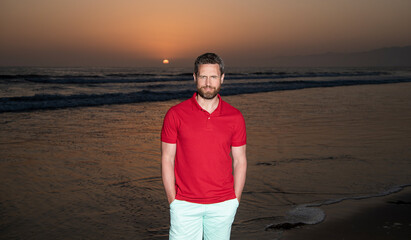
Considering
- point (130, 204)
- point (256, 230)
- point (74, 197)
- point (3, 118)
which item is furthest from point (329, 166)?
point (3, 118)

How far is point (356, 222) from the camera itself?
459 cm

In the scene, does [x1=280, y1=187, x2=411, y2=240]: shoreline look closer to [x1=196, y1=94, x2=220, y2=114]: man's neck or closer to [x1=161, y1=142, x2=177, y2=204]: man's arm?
[x1=161, y1=142, x2=177, y2=204]: man's arm

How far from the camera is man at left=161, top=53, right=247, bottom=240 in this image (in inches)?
99.5

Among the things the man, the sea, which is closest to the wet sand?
the sea

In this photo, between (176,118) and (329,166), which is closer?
(176,118)

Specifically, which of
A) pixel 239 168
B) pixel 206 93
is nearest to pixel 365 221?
pixel 239 168

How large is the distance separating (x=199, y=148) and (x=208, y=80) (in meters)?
0.45

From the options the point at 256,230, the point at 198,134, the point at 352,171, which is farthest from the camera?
the point at 352,171

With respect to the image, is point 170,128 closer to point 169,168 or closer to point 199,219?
point 169,168

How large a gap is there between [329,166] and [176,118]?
16.4 feet

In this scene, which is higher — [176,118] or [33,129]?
[176,118]

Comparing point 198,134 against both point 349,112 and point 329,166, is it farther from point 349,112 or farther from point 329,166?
point 349,112

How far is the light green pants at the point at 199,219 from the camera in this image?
8.43ft

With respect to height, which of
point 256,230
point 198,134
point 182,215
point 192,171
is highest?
point 198,134
